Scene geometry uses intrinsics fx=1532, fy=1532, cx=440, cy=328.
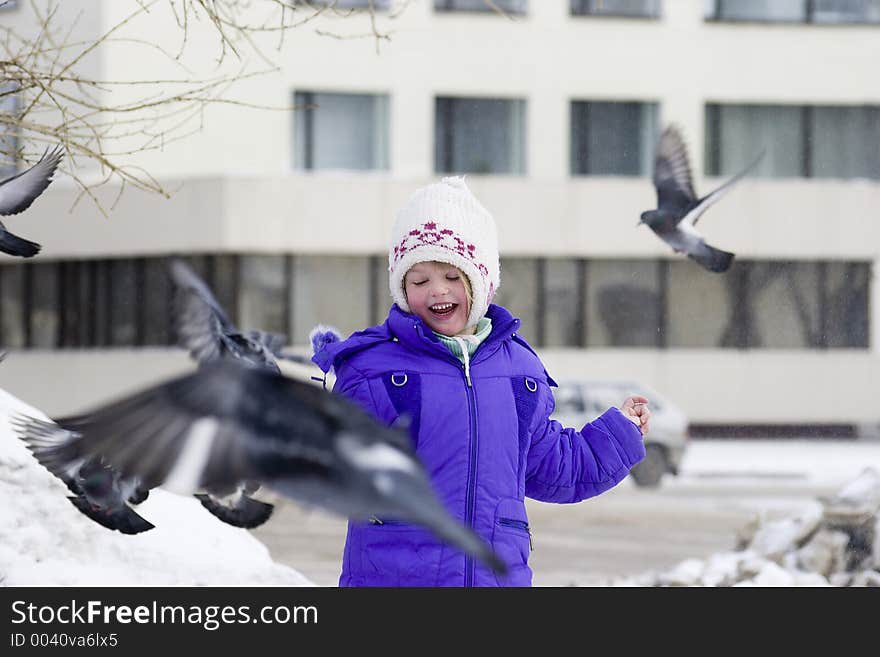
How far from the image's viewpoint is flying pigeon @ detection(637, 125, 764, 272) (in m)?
6.58

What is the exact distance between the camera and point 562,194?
22203mm

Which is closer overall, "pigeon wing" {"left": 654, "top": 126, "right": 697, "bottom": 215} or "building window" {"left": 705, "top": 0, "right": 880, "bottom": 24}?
"pigeon wing" {"left": 654, "top": 126, "right": 697, "bottom": 215}

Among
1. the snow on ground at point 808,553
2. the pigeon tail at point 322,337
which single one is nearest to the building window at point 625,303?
the snow on ground at point 808,553

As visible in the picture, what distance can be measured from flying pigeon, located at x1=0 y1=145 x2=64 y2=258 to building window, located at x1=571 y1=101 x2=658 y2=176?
721 inches

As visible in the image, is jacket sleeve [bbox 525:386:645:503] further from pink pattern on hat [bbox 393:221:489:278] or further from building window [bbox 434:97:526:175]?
building window [bbox 434:97:526:175]

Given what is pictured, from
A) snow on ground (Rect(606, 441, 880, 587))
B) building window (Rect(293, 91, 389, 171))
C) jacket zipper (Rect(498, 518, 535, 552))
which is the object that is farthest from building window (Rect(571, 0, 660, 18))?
jacket zipper (Rect(498, 518, 535, 552))

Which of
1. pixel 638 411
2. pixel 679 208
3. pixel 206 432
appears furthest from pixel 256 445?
pixel 679 208

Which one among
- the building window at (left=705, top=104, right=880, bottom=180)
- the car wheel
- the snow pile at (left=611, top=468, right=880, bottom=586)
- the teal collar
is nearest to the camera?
the teal collar

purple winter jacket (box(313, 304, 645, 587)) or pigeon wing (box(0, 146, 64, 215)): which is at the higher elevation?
pigeon wing (box(0, 146, 64, 215))

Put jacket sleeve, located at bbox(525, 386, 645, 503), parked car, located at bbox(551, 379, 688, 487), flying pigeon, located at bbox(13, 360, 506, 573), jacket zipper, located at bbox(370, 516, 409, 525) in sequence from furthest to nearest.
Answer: parked car, located at bbox(551, 379, 688, 487), jacket sleeve, located at bbox(525, 386, 645, 503), jacket zipper, located at bbox(370, 516, 409, 525), flying pigeon, located at bbox(13, 360, 506, 573)

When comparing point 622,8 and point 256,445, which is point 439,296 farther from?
point 622,8

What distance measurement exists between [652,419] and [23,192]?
11119mm

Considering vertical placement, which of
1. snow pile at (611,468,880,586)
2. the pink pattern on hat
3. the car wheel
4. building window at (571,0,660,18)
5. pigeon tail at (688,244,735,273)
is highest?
building window at (571,0,660,18)

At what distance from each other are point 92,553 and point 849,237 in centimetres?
1940
